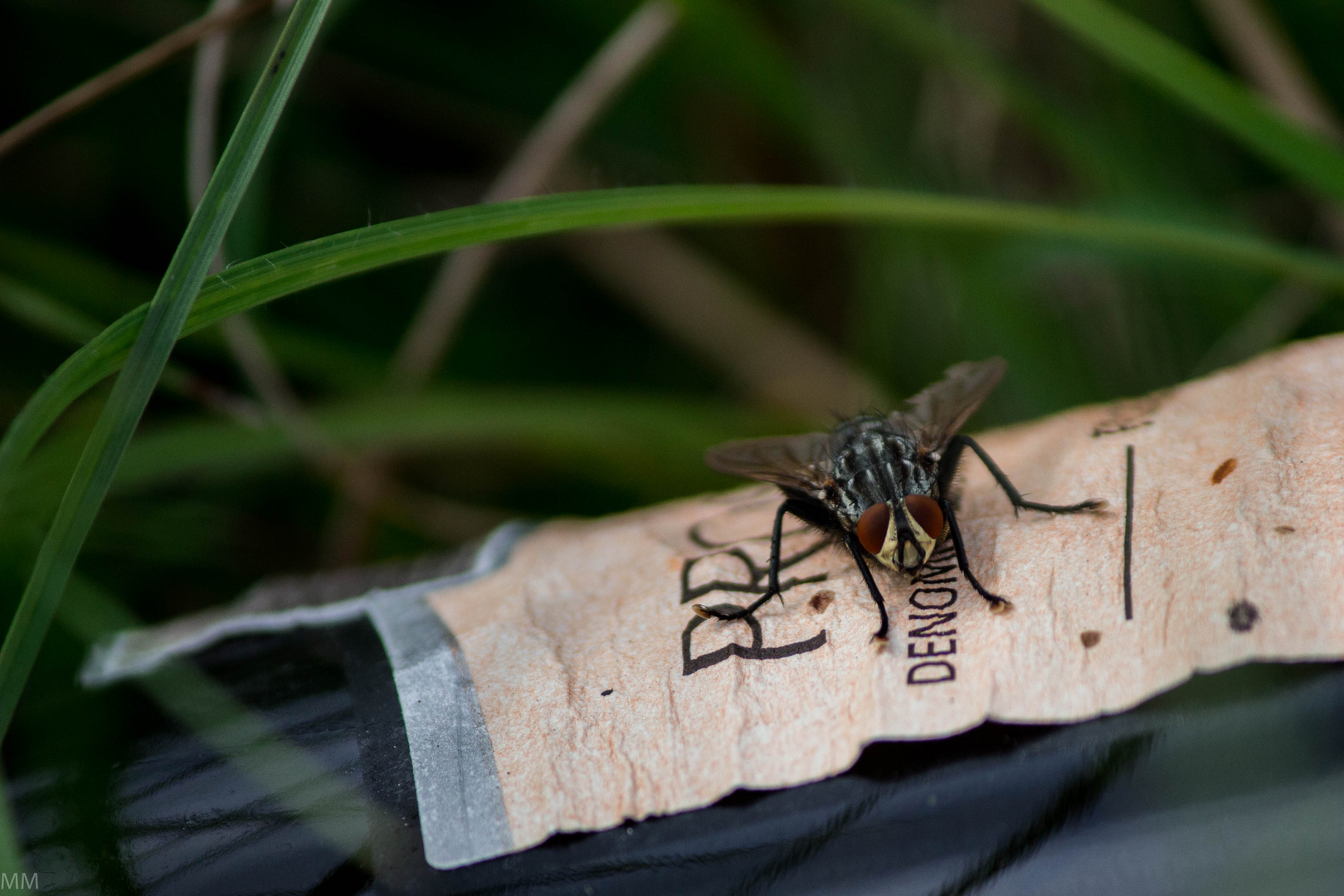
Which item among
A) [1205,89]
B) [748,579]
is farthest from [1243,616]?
[1205,89]

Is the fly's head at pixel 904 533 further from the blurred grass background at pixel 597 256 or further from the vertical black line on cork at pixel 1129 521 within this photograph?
the blurred grass background at pixel 597 256

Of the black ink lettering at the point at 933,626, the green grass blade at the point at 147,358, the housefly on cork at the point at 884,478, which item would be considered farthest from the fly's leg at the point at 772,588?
the green grass blade at the point at 147,358

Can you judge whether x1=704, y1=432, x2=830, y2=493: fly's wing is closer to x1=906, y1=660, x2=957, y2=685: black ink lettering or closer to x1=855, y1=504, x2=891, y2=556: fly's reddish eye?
x1=855, y1=504, x2=891, y2=556: fly's reddish eye

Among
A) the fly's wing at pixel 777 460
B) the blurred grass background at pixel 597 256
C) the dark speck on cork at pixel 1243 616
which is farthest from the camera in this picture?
the blurred grass background at pixel 597 256

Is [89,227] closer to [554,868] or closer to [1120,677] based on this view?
[554,868]

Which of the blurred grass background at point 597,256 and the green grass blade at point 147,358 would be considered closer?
the green grass blade at point 147,358

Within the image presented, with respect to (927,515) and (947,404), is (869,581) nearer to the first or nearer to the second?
(927,515)

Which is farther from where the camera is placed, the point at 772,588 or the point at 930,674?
the point at 772,588

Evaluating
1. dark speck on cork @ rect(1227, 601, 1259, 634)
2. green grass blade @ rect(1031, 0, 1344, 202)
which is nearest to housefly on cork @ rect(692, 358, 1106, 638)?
dark speck on cork @ rect(1227, 601, 1259, 634)
